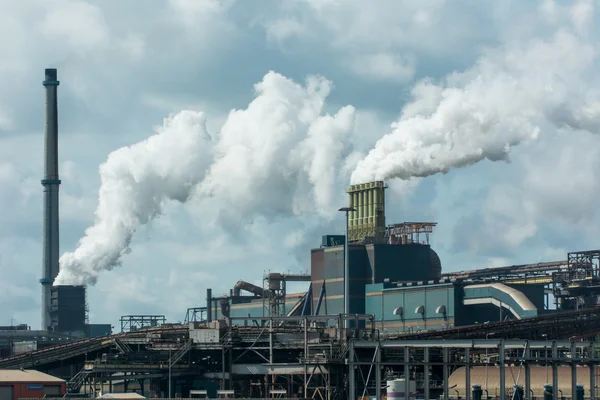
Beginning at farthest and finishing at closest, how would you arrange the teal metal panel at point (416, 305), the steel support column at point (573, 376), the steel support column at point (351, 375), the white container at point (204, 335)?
1. the teal metal panel at point (416, 305)
2. the white container at point (204, 335)
3. the steel support column at point (351, 375)
4. the steel support column at point (573, 376)

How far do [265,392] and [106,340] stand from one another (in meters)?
22.4

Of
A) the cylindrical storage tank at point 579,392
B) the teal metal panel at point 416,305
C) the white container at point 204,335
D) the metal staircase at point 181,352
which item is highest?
the teal metal panel at point 416,305

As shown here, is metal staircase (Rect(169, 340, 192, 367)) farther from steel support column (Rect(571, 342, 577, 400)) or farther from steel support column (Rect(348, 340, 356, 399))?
steel support column (Rect(571, 342, 577, 400))

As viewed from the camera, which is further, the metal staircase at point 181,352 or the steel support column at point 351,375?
the metal staircase at point 181,352

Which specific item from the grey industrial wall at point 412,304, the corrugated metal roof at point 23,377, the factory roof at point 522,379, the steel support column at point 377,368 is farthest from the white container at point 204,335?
the grey industrial wall at point 412,304

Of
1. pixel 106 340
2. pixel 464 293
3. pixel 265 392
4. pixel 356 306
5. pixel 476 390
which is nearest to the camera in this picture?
pixel 476 390

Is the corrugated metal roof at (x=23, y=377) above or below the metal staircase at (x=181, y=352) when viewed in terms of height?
below

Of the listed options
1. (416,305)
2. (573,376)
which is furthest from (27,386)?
(416,305)

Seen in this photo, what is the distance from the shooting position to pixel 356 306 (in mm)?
199625

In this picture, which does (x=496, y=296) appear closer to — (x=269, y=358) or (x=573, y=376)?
(x=269, y=358)

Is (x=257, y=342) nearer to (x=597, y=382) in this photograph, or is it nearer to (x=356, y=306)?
(x=597, y=382)

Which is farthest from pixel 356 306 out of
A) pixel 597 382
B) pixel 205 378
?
pixel 597 382

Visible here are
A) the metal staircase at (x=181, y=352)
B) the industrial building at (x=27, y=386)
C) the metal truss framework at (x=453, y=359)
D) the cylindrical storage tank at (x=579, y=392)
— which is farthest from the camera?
the metal staircase at (x=181, y=352)

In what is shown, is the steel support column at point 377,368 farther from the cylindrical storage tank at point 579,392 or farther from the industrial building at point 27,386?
the industrial building at point 27,386
